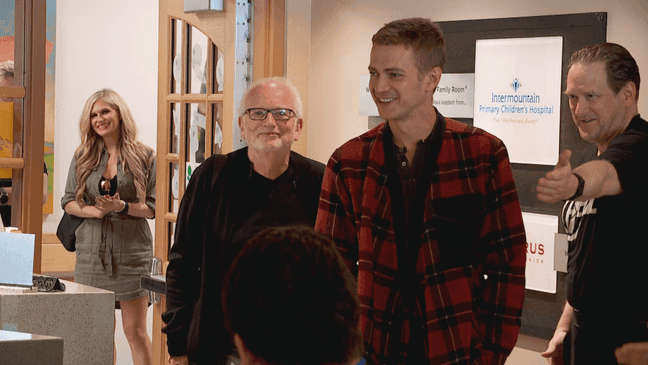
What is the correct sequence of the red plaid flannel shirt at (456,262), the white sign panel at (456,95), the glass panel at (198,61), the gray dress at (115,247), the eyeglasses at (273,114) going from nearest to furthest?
1. the red plaid flannel shirt at (456,262)
2. the eyeglasses at (273,114)
3. the white sign panel at (456,95)
4. the glass panel at (198,61)
5. the gray dress at (115,247)

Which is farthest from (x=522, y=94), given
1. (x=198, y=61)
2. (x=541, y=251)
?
(x=198, y=61)

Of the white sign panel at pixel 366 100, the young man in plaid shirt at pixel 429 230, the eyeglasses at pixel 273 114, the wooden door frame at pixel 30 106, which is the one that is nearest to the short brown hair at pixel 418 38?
the young man in plaid shirt at pixel 429 230

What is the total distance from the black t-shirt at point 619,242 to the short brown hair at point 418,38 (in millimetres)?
534

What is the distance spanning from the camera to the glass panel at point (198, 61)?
4.32 metres

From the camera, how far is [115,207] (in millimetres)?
4910

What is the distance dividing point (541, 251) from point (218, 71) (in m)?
1.98

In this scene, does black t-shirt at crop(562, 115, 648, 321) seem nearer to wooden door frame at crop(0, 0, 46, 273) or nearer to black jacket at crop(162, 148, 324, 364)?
black jacket at crop(162, 148, 324, 364)

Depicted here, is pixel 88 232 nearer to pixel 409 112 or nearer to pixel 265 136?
pixel 265 136

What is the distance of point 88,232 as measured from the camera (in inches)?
198

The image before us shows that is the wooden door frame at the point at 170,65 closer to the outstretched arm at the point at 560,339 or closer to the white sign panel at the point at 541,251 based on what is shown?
the white sign panel at the point at 541,251

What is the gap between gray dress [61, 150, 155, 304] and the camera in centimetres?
496

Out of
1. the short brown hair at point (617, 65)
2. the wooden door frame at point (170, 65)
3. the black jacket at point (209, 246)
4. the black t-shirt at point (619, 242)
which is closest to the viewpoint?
the black t-shirt at point (619, 242)

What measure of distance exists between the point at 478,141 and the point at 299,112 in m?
1.08

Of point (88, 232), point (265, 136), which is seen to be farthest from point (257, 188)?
point (88, 232)
